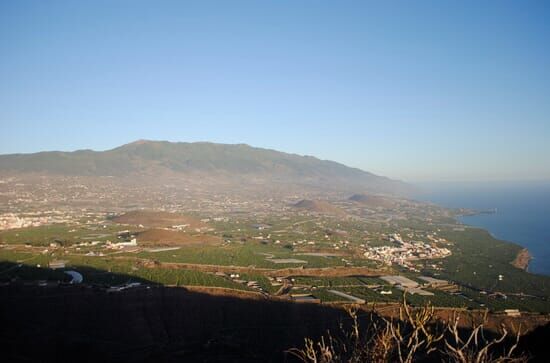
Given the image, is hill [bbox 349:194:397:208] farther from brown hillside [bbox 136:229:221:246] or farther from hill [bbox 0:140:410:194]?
brown hillside [bbox 136:229:221:246]

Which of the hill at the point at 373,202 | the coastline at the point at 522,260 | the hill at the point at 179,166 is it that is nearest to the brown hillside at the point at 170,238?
the coastline at the point at 522,260

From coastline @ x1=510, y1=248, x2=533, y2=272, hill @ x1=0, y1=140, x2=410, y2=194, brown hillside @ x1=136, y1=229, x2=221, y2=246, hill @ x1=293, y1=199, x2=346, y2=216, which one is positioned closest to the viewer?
coastline @ x1=510, y1=248, x2=533, y2=272

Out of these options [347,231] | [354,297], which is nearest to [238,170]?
[347,231]

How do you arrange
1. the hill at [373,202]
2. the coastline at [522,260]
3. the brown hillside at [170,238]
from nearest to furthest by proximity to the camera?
the coastline at [522,260]
the brown hillside at [170,238]
the hill at [373,202]

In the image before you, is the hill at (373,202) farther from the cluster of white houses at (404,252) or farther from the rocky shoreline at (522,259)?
the cluster of white houses at (404,252)

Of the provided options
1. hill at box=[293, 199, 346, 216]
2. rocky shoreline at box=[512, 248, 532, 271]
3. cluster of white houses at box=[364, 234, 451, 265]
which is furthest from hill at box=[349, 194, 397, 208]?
cluster of white houses at box=[364, 234, 451, 265]

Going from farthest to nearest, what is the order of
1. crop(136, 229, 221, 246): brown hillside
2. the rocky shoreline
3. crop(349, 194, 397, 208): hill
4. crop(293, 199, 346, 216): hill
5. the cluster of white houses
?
crop(349, 194, 397, 208): hill, crop(293, 199, 346, 216): hill, crop(136, 229, 221, 246): brown hillside, the rocky shoreline, the cluster of white houses

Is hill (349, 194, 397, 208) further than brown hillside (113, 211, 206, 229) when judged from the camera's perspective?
Yes
